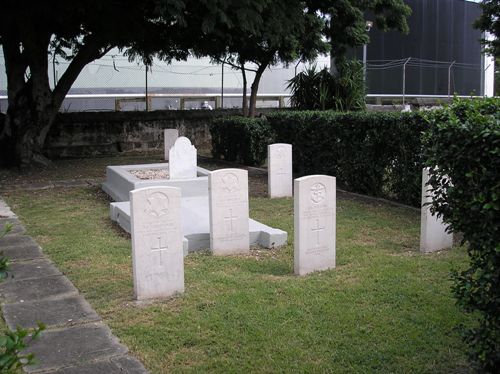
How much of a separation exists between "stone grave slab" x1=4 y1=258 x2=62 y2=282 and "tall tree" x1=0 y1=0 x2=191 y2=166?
840 cm

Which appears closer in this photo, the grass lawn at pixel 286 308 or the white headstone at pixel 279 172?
the grass lawn at pixel 286 308

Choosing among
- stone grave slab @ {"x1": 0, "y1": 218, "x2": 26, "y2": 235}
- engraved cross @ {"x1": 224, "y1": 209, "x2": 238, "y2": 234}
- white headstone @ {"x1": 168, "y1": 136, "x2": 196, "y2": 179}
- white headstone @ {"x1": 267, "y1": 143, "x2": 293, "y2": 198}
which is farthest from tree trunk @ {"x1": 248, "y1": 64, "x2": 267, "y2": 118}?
engraved cross @ {"x1": 224, "y1": 209, "x2": 238, "y2": 234}

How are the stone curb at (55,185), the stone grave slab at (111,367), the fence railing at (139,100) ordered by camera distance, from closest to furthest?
1. the stone grave slab at (111,367)
2. the stone curb at (55,185)
3. the fence railing at (139,100)

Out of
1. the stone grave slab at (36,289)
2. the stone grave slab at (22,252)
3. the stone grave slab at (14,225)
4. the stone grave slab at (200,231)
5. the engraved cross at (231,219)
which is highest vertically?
the engraved cross at (231,219)

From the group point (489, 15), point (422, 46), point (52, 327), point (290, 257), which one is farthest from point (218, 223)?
point (422, 46)

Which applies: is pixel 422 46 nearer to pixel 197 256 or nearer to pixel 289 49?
pixel 289 49

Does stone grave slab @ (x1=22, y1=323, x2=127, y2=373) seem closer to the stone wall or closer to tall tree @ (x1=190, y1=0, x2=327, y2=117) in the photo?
tall tree @ (x1=190, y1=0, x2=327, y2=117)

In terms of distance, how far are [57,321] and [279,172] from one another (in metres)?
7.06

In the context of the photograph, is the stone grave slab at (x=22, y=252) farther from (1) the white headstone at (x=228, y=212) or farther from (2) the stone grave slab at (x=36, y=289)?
(1) the white headstone at (x=228, y=212)

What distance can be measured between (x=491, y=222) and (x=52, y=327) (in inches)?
Result: 137

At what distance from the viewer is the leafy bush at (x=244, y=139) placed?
621 inches

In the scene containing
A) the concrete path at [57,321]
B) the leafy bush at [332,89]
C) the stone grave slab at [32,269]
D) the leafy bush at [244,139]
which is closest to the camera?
the concrete path at [57,321]

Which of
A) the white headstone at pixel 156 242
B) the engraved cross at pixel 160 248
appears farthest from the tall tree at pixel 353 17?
the engraved cross at pixel 160 248

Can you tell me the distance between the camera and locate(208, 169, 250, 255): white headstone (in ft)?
23.8
